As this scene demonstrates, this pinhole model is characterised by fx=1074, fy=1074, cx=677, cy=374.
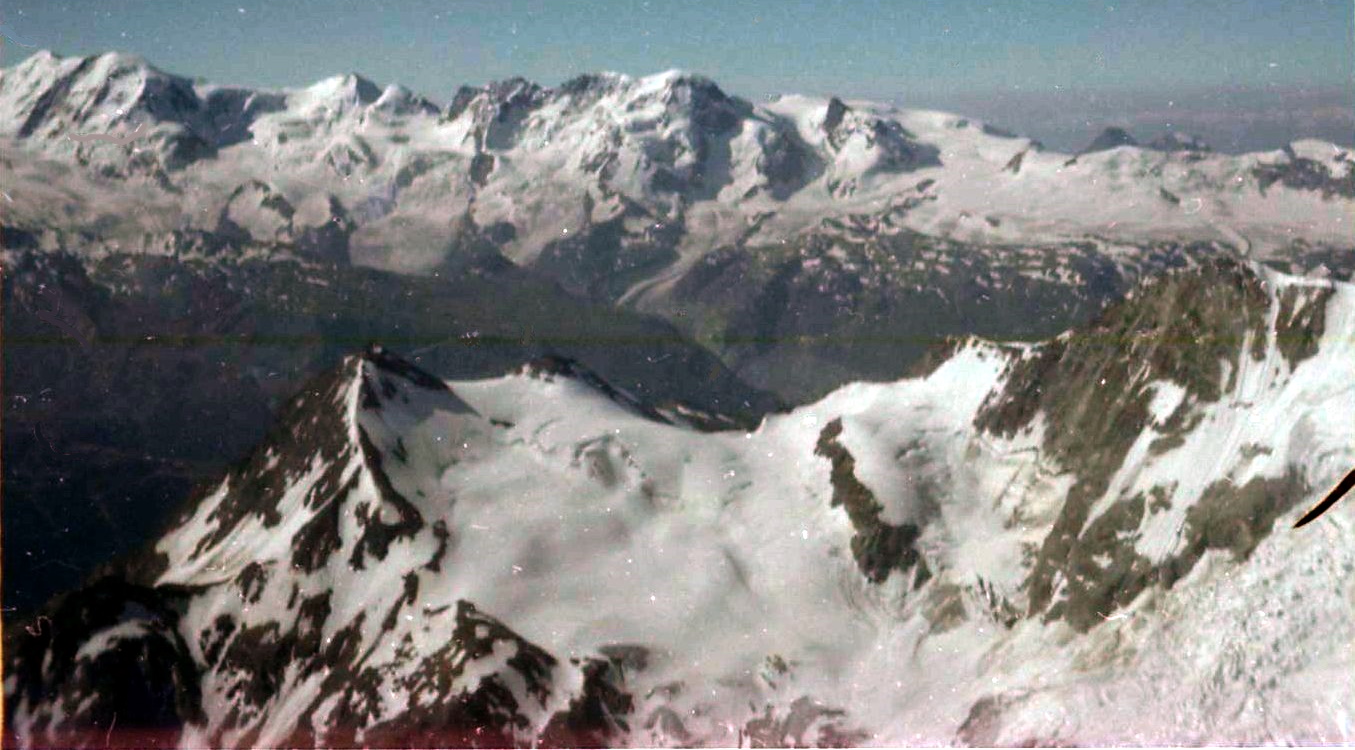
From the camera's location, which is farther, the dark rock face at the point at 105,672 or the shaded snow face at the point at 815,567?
the dark rock face at the point at 105,672

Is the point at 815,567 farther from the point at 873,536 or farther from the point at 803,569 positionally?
the point at 873,536

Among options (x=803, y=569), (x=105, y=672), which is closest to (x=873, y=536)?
(x=803, y=569)

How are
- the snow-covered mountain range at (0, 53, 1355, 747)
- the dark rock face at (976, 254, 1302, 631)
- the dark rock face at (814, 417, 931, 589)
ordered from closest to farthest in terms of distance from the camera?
the snow-covered mountain range at (0, 53, 1355, 747) < the dark rock face at (976, 254, 1302, 631) < the dark rock face at (814, 417, 931, 589)

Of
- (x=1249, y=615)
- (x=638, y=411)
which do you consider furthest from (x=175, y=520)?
(x=1249, y=615)

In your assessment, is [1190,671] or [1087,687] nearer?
[1190,671]

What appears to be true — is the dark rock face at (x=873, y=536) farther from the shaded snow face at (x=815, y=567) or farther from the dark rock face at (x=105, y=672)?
the dark rock face at (x=105, y=672)

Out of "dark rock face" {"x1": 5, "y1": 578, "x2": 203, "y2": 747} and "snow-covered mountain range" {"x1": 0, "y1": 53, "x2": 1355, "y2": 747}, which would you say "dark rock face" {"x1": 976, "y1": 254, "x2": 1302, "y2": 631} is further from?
"dark rock face" {"x1": 5, "y1": 578, "x2": 203, "y2": 747}

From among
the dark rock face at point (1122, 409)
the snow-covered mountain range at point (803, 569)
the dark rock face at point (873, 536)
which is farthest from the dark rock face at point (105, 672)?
the dark rock face at point (1122, 409)

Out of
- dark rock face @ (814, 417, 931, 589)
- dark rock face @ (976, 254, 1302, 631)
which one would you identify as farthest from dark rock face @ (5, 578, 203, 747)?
dark rock face @ (976, 254, 1302, 631)

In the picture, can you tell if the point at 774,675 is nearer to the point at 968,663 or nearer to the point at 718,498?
the point at 968,663
